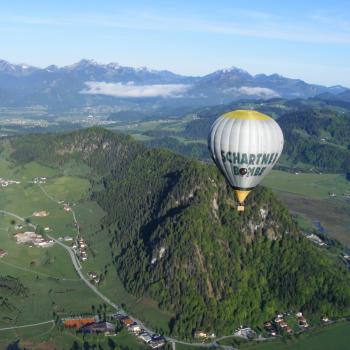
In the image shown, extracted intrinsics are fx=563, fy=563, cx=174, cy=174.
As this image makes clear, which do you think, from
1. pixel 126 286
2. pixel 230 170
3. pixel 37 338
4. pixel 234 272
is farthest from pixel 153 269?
pixel 230 170

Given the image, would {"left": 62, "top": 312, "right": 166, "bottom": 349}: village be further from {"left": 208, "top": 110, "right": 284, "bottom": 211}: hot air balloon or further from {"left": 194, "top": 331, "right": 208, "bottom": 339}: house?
{"left": 208, "top": 110, "right": 284, "bottom": 211}: hot air balloon

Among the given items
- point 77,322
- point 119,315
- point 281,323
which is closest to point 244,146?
point 281,323

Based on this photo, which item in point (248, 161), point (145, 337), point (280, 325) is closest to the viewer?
point (248, 161)

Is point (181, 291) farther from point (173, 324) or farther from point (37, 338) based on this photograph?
point (37, 338)

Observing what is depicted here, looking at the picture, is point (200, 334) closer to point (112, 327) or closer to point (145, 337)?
point (145, 337)

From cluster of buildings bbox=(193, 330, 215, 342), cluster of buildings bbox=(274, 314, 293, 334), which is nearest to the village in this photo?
cluster of buildings bbox=(193, 330, 215, 342)

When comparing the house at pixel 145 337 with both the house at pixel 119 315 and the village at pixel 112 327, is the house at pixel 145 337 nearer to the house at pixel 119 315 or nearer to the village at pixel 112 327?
the village at pixel 112 327

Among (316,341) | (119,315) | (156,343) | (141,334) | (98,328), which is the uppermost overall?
(98,328)
